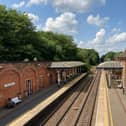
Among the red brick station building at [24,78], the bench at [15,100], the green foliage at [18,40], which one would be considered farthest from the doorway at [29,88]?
the green foliage at [18,40]

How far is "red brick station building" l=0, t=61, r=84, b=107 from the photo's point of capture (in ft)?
72.1

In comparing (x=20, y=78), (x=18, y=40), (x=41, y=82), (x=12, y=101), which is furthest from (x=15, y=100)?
(x=18, y=40)

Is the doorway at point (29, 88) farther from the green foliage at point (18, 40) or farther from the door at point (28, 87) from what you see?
the green foliage at point (18, 40)

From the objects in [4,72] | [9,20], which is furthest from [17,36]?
[4,72]

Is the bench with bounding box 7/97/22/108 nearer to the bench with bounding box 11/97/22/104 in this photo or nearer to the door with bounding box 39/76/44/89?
the bench with bounding box 11/97/22/104

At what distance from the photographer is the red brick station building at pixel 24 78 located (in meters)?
22.0

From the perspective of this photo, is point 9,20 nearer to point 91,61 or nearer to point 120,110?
point 120,110

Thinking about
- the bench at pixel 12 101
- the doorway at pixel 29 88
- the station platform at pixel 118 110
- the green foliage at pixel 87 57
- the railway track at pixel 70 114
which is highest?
the green foliage at pixel 87 57

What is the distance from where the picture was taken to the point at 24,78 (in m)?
26.9

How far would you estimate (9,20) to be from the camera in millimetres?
37719

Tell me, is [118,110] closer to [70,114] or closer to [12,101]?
[70,114]

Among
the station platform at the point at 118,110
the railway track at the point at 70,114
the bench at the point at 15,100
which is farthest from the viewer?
the bench at the point at 15,100

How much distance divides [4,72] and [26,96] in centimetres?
627

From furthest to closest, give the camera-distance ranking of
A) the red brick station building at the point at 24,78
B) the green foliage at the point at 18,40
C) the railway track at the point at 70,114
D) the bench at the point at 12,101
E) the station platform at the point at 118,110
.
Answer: the green foliage at the point at 18,40, the red brick station building at the point at 24,78, the bench at the point at 12,101, the railway track at the point at 70,114, the station platform at the point at 118,110
